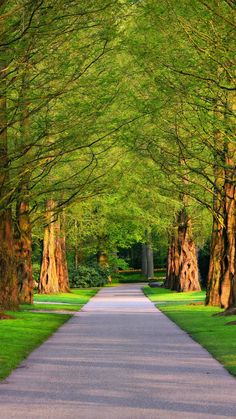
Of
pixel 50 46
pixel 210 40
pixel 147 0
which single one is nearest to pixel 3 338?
pixel 50 46

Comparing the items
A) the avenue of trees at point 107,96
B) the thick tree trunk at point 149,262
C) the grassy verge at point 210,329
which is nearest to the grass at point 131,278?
the thick tree trunk at point 149,262

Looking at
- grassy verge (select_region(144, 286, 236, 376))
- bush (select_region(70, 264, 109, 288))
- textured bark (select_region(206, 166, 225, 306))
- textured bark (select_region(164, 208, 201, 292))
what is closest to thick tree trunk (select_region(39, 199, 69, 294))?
textured bark (select_region(164, 208, 201, 292))

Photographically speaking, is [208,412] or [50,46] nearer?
[208,412]

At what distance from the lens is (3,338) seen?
1994 centimetres

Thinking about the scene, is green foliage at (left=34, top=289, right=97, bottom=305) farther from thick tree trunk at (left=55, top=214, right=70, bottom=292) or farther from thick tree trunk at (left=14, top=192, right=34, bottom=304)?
thick tree trunk at (left=14, top=192, right=34, bottom=304)

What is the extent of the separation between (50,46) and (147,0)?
3956mm

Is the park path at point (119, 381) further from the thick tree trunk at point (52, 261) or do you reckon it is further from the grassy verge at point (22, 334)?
the thick tree trunk at point (52, 261)

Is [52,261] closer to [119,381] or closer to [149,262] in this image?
[149,262]

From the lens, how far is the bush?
237 feet

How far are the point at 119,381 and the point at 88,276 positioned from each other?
2392 inches

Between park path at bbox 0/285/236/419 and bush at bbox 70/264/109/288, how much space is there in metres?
50.8

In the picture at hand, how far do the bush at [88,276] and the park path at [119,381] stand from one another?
50785 millimetres

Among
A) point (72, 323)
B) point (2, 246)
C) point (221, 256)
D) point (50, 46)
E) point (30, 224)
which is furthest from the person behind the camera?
point (30, 224)

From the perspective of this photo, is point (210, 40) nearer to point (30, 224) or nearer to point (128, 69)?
point (128, 69)
